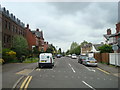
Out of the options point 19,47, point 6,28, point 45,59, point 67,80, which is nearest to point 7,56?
point 19,47

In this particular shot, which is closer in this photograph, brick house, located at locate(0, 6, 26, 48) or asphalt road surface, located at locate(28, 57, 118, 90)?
asphalt road surface, located at locate(28, 57, 118, 90)

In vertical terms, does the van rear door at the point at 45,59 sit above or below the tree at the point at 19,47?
below

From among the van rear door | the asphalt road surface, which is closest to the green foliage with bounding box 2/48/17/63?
the van rear door

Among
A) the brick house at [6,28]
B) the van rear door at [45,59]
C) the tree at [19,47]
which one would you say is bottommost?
the van rear door at [45,59]

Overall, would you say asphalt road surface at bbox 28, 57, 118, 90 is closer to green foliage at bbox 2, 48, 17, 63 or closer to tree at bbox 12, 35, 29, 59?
green foliage at bbox 2, 48, 17, 63

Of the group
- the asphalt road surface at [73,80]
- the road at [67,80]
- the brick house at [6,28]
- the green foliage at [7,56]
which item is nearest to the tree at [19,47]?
the brick house at [6,28]

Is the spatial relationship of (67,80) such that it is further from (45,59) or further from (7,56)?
(7,56)

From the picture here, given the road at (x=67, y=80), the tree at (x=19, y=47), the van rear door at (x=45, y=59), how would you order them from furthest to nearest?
the tree at (x=19, y=47) → the van rear door at (x=45, y=59) → the road at (x=67, y=80)

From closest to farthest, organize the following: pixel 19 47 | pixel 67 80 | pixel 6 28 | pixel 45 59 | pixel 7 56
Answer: pixel 67 80, pixel 45 59, pixel 7 56, pixel 19 47, pixel 6 28

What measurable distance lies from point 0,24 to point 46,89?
27226 mm

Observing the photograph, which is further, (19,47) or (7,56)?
(19,47)

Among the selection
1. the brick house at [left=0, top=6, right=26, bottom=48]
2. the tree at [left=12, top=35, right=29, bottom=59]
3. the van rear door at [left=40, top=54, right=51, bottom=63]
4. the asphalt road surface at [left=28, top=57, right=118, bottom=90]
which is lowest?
the asphalt road surface at [left=28, top=57, right=118, bottom=90]

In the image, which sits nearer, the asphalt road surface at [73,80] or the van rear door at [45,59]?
the asphalt road surface at [73,80]

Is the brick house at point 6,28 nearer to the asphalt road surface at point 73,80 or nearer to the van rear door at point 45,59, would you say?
the van rear door at point 45,59
